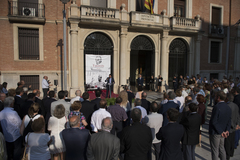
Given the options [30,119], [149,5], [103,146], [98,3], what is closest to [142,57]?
[149,5]

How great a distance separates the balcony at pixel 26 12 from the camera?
12.0m

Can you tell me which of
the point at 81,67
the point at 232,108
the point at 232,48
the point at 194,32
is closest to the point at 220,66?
the point at 232,48

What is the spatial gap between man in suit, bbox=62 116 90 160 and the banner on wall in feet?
35.0

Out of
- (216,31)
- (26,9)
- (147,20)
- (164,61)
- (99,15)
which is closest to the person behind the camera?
(26,9)

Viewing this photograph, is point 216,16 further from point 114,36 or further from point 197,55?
point 114,36

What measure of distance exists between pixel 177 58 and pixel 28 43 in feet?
46.7

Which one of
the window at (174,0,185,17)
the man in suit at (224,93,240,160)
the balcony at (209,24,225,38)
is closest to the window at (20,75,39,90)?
the man in suit at (224,93,240,160)

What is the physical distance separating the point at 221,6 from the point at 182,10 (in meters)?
5.51

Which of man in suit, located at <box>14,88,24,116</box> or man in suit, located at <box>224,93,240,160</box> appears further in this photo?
man in suit, located at <box>14,88,24,116</box>

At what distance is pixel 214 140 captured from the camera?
13.1 ft

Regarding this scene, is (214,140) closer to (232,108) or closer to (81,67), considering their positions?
(232,108)

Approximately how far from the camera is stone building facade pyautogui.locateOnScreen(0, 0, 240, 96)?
1241 cm

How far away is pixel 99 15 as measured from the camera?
13.4 meters

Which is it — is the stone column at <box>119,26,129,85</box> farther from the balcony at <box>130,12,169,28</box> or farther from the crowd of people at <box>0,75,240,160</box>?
the crowd of people at <box>0,75,240,160</box>
